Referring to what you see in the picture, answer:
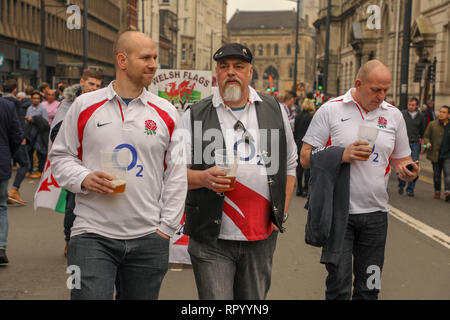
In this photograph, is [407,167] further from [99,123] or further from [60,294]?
[60,294]

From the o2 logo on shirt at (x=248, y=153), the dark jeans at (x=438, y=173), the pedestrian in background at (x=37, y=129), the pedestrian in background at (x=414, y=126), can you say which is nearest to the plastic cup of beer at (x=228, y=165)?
the o2 logo on shirt at (x=248, y=153)

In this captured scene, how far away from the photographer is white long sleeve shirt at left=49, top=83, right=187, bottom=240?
12.4 ft

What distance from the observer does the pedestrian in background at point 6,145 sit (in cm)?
787

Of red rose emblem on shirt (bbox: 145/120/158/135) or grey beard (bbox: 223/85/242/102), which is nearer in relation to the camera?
red rose emblem on shirt (bbox: 145/120/158/135)

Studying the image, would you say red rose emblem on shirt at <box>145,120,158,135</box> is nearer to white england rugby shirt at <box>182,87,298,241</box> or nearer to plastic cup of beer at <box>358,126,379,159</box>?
white england rugby shirt at <box>182,87,298,241</box>

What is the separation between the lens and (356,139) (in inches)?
196

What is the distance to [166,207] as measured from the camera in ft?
12.8

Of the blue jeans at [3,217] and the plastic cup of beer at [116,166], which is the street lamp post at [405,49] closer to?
the blue jeans at [3,217]

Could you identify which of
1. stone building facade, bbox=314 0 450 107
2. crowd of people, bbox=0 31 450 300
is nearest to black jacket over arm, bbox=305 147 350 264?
crowd of people, bbox=0 31 450 300

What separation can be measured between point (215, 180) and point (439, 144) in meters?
11.3

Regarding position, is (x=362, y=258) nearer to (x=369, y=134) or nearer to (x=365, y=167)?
(x=365, y=167)

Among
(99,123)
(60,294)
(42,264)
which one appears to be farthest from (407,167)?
(42,264)

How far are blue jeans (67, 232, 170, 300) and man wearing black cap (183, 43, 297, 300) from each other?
1.10 ft

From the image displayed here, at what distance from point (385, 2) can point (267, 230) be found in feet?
131
